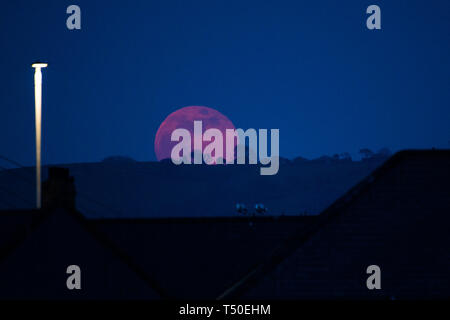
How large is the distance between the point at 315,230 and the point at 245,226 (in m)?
12.3

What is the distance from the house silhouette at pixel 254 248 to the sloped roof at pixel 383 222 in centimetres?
2

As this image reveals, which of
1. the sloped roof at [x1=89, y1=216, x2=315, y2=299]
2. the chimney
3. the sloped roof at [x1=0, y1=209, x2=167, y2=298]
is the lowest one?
the sloped roof at [x1=89, y1=216, x2=315, y2=299]

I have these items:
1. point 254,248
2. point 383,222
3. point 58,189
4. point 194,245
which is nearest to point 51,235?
point 58,189

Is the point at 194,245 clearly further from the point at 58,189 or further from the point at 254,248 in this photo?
the point at 58,189

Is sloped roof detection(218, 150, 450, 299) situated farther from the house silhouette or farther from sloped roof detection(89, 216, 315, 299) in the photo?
sloped roof detection(89, 216, 315, 299)

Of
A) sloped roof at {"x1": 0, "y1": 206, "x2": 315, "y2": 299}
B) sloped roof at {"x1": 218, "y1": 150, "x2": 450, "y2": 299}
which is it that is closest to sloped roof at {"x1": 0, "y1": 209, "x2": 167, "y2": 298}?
sloped roof at {"x1": 0, "y1": 206, "x2": 315, "y2": 299}

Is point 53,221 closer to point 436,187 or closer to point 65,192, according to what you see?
point 65,192

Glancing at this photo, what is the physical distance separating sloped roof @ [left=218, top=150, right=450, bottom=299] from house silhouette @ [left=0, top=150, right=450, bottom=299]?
0.02m

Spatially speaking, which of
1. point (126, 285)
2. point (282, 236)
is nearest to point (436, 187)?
point (126, 285)

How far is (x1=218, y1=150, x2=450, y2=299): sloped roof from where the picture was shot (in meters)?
14.6

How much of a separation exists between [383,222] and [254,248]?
448 inches

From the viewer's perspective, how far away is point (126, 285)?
21.0 metres

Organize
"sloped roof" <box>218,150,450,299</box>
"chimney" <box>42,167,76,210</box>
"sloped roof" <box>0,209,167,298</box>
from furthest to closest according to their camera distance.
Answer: "chimney" <box>42,167,76,210</box>
"sloped roof" <box>0,209,167,298</box>
"sloped roof" <box>218,150,450,299</box>

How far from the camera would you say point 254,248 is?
25.8 metres
